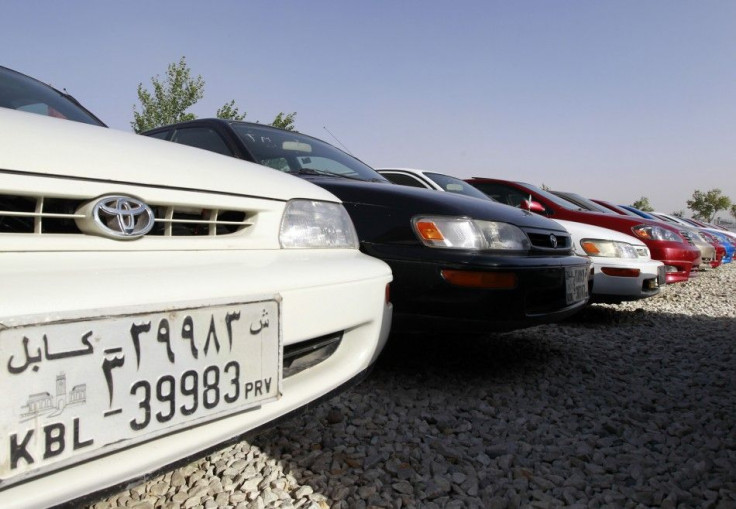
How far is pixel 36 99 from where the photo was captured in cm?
197

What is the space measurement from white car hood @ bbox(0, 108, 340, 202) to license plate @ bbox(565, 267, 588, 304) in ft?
4.80

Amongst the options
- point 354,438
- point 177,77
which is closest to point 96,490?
point 354,438

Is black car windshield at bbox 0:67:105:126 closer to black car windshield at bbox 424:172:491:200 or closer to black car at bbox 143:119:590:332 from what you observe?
black car at bbox 143:119:590:332

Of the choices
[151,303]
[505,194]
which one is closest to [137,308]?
[151,303]

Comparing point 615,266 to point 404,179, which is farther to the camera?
point 404,179

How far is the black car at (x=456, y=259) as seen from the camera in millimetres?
1976

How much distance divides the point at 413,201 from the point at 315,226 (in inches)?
29.5

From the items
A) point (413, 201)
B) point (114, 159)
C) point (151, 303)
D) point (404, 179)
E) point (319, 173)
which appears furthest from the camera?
point (404, 179)

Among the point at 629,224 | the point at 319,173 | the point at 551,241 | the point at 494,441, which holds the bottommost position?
the point at 494,441

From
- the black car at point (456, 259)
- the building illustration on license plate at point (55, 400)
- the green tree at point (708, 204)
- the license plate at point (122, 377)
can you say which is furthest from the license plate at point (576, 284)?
the green tree at point (708, 204)

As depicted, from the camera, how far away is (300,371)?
Result: 129cm

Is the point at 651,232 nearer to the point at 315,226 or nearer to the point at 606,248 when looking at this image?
the point at 606,248

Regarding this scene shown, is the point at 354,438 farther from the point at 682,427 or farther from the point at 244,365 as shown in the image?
the point at 682,427

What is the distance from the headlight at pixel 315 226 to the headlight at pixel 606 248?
2830mm
